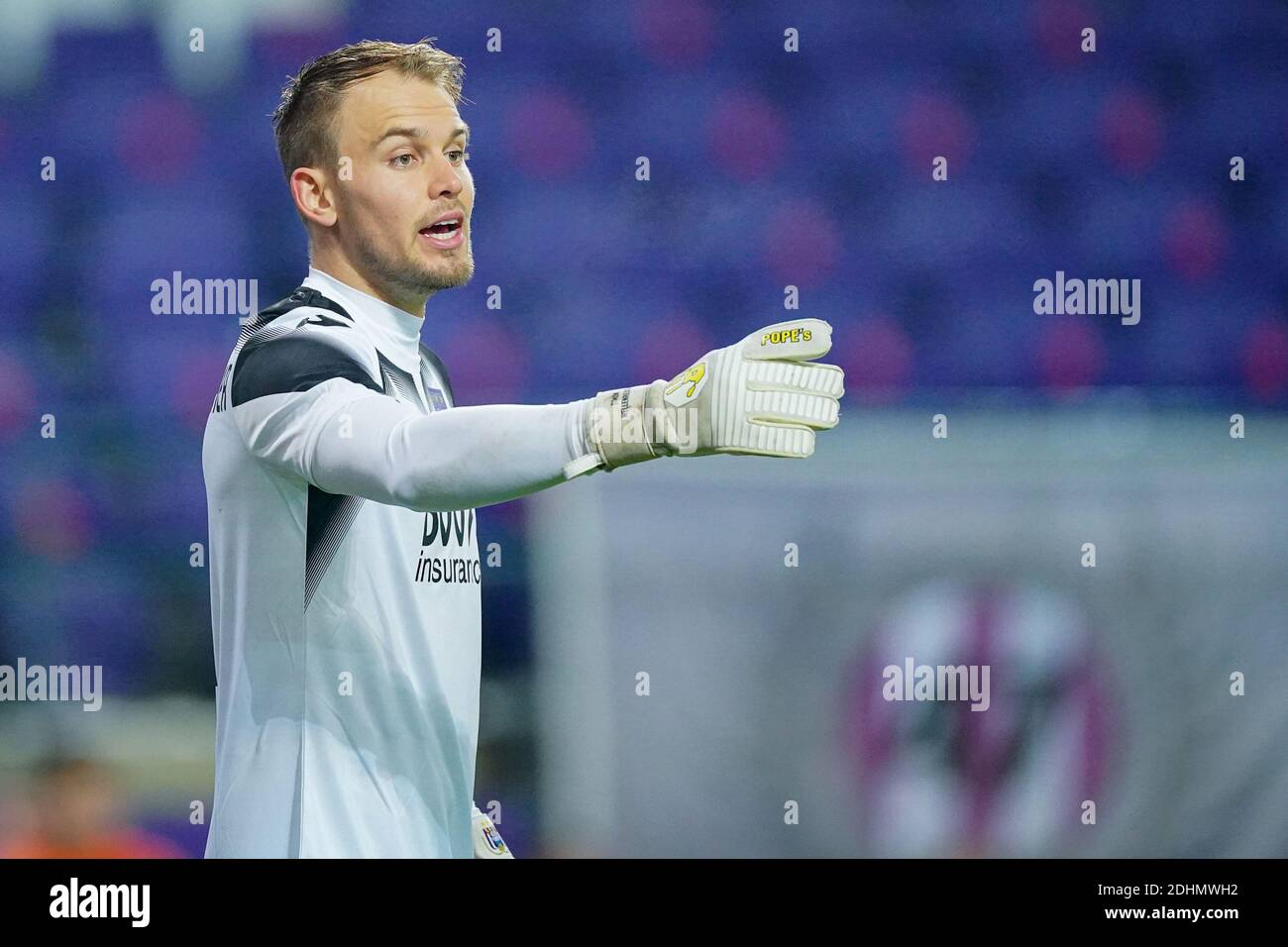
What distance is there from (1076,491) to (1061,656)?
329mm

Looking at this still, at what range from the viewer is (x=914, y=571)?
2.53m

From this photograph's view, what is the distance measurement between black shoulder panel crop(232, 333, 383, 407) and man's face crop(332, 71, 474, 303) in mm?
281

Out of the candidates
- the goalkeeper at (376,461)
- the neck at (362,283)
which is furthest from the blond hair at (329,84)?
the neck at (362,283)

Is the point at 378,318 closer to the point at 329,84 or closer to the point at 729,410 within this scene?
the point at 329,84

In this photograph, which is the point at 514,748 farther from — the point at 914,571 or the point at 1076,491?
the point at 1076,491

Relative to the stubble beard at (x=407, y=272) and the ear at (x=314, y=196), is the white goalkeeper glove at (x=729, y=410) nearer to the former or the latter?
the stubble beard at (x=407, y=272)

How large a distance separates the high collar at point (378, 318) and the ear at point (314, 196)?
99mm

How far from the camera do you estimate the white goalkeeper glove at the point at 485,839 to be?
228 cm

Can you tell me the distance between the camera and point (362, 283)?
2230 millimetres

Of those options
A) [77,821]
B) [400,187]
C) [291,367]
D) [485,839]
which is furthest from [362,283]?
[77,821]

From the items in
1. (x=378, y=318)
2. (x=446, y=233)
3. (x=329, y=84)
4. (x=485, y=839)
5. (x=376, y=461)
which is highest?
(x=329, y=84)

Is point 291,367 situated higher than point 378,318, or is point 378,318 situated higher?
point 378,318

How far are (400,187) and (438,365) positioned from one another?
1.13ft
